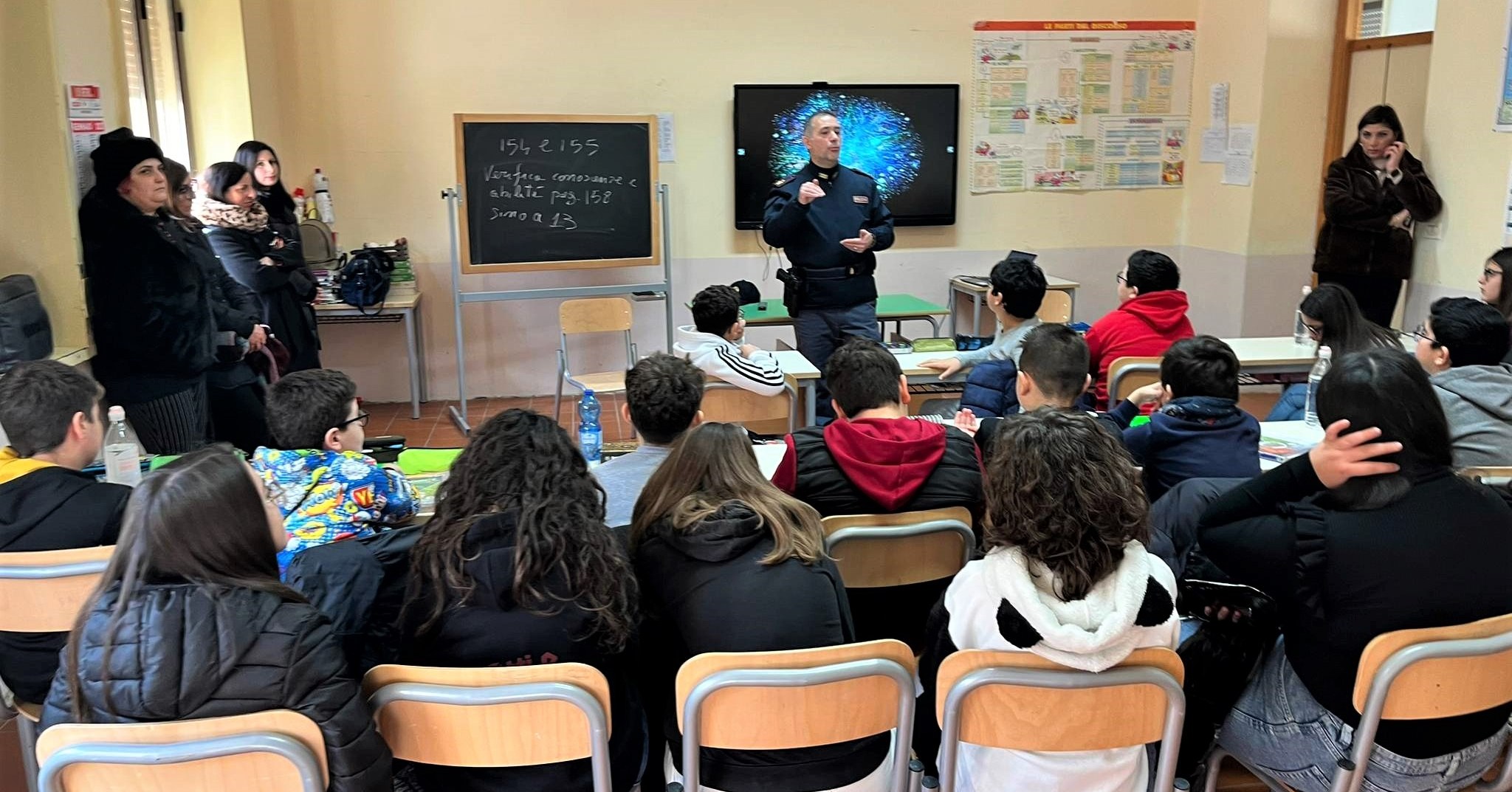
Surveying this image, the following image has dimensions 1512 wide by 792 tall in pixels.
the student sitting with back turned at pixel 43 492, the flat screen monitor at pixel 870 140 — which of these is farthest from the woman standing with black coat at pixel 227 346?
the flat screen monitor at pixel 870 140

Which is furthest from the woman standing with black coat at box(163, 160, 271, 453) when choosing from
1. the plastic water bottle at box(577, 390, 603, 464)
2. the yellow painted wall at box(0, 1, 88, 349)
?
the plastic water bottle at box(577, 390, 603, 464)

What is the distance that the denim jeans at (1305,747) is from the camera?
1842mm

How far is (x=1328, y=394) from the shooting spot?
6.06ft

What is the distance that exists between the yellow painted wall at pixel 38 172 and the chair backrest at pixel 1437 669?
3.79m

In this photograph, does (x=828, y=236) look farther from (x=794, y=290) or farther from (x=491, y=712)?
(x=491, y=712)

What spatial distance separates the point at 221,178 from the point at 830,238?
8.56ft

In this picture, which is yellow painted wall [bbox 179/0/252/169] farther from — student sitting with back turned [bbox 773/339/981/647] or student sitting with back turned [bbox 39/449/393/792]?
student sitting with back turned [bbox 39/449/393/792]

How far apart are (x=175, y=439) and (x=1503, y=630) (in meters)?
3.72

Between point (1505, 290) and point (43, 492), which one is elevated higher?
point (1505, 290)

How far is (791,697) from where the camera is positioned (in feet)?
5.38

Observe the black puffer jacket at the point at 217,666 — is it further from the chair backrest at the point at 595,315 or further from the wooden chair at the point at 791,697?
the chair backrest at the point at 595,315

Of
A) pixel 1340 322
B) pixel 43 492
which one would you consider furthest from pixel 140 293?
pixel 1340 322

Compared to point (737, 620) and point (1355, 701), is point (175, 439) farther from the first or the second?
point (1355, 701)

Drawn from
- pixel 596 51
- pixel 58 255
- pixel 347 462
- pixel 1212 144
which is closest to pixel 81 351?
pixel 58 255
